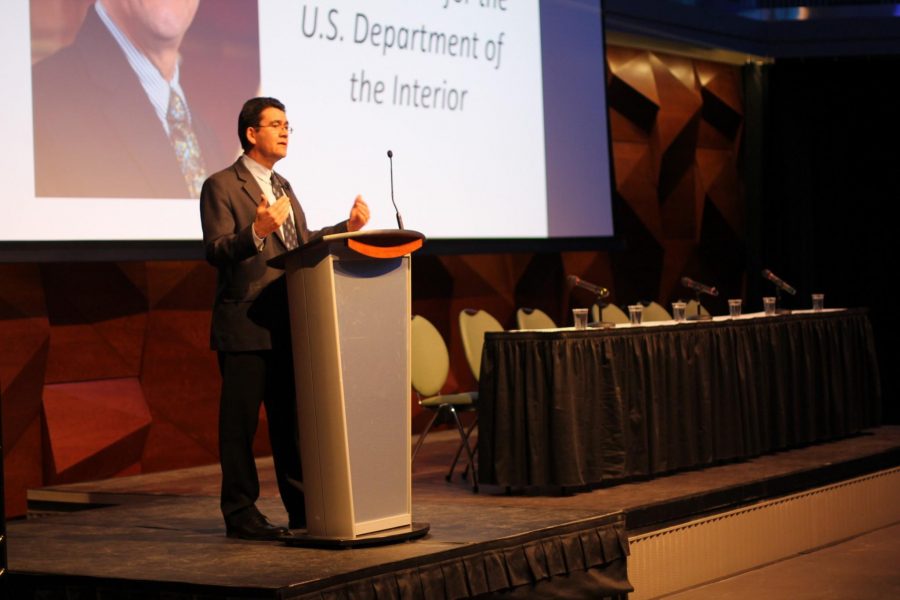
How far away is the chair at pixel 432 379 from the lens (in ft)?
19.3

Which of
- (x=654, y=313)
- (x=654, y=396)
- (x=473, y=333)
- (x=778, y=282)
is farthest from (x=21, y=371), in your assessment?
(x=778, y=282)

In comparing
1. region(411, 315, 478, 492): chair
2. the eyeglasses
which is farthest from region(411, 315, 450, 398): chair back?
the eyeglasses

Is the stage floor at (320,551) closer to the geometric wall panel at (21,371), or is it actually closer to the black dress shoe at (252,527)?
the black dress shoe at (252,527)

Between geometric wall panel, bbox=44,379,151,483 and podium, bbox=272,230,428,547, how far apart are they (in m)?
3.18

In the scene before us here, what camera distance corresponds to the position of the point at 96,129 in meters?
6.00

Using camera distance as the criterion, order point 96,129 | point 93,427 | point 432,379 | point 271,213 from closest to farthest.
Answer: point 271,213 → point 96,129 → point 432,379 → point 93,427

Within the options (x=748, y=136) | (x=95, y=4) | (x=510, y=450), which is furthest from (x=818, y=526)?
(x=748, y=136)

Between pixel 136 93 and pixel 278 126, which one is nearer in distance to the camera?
pixel 278 126

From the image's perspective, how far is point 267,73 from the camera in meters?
6.55

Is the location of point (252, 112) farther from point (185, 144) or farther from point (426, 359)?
point (185, 144)

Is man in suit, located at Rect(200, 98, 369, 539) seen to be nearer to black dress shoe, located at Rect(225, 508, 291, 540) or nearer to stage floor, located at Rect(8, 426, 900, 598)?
black dress shoe, located at Rect(225, 508, 291, 540)

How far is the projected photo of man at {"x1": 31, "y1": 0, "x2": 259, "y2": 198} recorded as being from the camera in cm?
584

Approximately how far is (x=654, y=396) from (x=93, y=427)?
288 cm

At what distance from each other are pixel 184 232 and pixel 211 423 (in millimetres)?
1451
